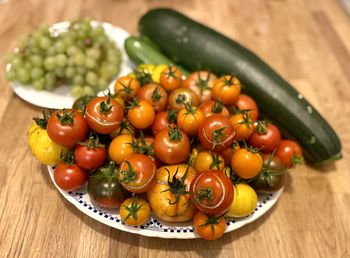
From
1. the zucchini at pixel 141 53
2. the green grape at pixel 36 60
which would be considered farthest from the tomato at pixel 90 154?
the zucchini at pixel 141 53

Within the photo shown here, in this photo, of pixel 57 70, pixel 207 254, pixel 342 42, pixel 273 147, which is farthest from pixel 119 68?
pixel 342 42

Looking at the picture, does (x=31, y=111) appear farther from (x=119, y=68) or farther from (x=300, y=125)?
(x=300, y=125)

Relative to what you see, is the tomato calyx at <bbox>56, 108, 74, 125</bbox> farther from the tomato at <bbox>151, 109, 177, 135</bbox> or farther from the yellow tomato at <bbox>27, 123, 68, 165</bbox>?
the tomato at <bbox>151, 109, 177, 135</bbox>

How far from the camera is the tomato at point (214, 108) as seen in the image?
991 mm

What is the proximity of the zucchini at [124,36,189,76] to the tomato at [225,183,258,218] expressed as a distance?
59 centimetres

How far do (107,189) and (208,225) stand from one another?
0.79 ft

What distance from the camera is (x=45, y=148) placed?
3.05ft

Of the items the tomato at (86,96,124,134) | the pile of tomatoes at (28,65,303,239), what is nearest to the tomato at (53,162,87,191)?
the pile of tomatoes at (28,65,303,239)

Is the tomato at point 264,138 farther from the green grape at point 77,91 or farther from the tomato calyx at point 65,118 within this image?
the green grape at point 77,91

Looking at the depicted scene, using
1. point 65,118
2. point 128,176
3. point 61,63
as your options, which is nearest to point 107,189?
point 128,176

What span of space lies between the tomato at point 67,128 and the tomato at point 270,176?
0.45 metres

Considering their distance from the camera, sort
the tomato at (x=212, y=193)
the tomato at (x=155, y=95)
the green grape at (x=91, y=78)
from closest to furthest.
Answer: the tomato at (x=212, y=193) → the tomato at (x=155, y=95) → the green grape at (x=91, y=78)

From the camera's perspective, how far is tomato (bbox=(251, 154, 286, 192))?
964 mm

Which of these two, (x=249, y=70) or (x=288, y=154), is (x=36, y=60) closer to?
(x=249, y=70)
